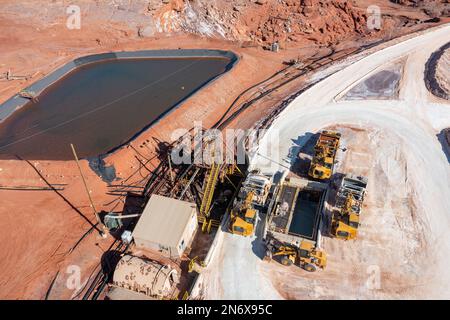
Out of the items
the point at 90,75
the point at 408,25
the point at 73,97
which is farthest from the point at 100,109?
the point at 408,25

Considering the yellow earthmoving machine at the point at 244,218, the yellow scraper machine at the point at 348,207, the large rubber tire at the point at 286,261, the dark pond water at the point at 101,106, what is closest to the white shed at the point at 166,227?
the yellow earthmoving machine at the point at 244,218

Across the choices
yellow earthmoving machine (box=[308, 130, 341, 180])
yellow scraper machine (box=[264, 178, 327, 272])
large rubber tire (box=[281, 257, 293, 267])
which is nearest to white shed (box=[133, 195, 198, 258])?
yellow scraper machine (box=[264, 178, 327, 272])

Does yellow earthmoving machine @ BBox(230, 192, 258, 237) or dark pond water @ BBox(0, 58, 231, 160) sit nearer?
yellow earthmoving machine @ BBox(230, 192, 258, 237)

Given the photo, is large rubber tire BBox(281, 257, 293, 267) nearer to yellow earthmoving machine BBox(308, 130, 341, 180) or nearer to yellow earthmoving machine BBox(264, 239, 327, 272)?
yellow earthmoving machine BBox(264, 239, 327, 272)

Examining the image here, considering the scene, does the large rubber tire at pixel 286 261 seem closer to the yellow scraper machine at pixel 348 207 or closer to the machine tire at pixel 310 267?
the machine tire at pixel 310 267

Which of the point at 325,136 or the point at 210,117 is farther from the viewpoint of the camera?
the point at 210,117

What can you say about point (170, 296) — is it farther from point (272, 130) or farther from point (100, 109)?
point (100, 109)
